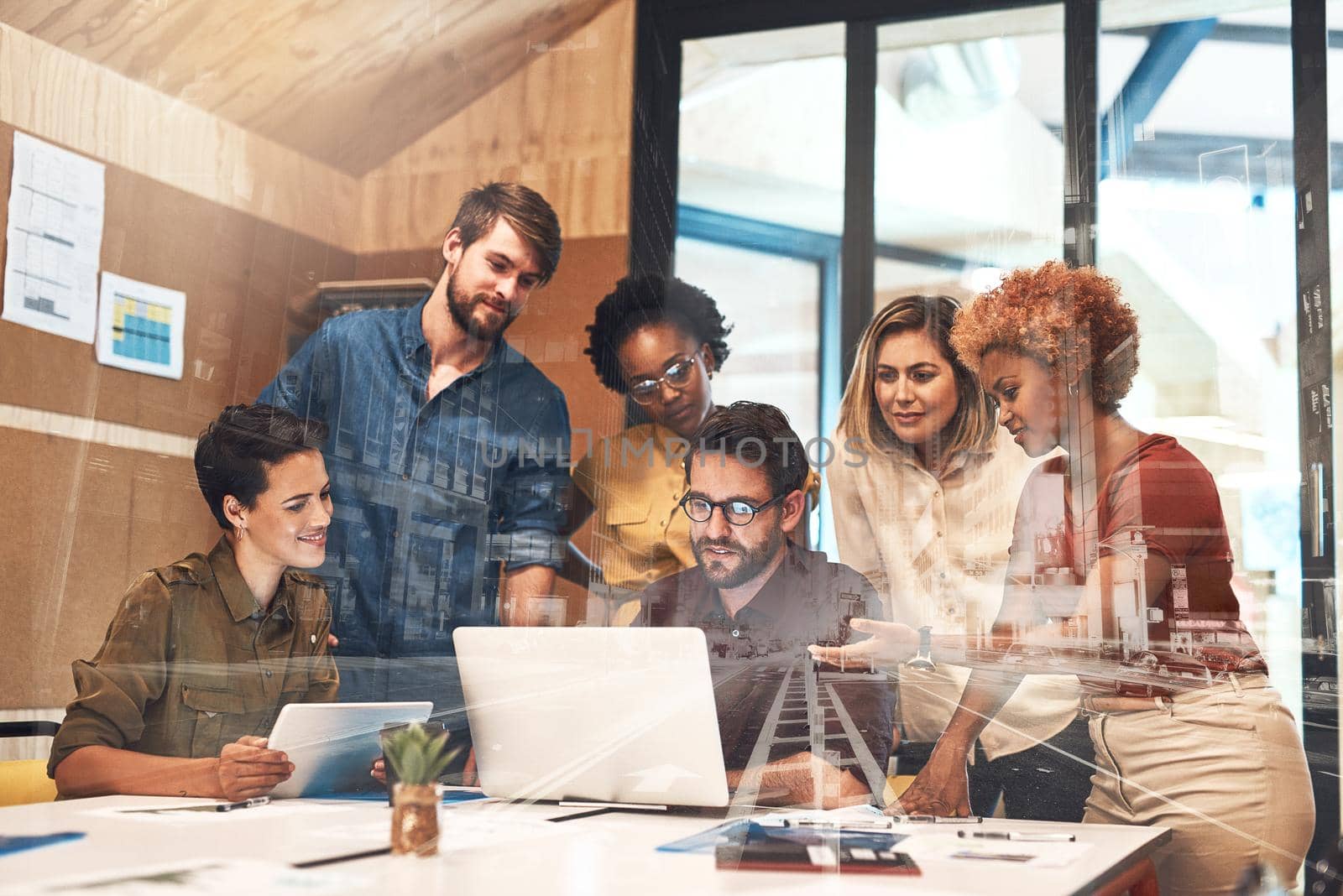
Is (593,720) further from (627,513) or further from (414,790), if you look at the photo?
(627,513)

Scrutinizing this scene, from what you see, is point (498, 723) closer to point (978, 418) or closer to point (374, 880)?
point (374, 880)

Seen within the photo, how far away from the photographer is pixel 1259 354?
248 cm

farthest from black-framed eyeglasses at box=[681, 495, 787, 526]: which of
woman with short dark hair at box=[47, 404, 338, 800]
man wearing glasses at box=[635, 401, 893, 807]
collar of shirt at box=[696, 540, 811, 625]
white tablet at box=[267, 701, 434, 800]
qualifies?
woman with short dark hair at box=[47, 404, 338, 800]

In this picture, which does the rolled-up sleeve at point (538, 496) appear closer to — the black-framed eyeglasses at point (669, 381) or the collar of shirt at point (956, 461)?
the black-framed eyeglasses at point (669, 381)

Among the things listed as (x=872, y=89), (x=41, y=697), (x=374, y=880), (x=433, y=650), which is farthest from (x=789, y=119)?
(x=41, y=697)

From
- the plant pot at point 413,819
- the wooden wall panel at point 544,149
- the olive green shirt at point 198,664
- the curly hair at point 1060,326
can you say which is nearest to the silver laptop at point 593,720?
the plant pot at point 413,819

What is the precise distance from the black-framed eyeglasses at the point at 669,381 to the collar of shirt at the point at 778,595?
0.48 metres

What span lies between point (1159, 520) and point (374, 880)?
1.78 m

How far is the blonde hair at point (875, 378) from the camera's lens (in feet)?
8.44

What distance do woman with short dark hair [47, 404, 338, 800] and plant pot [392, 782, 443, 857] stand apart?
88cm

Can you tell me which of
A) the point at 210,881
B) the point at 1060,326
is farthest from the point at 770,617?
the point at 210,881

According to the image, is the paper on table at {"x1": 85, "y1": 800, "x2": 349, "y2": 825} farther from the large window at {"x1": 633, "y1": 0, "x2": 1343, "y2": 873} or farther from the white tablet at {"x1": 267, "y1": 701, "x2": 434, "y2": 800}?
the large window at {"x1": 633, "y1": 0, "x2": 1343, "y2": 873}

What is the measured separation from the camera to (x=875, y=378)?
2.64 m

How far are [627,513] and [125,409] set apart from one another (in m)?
1.32
